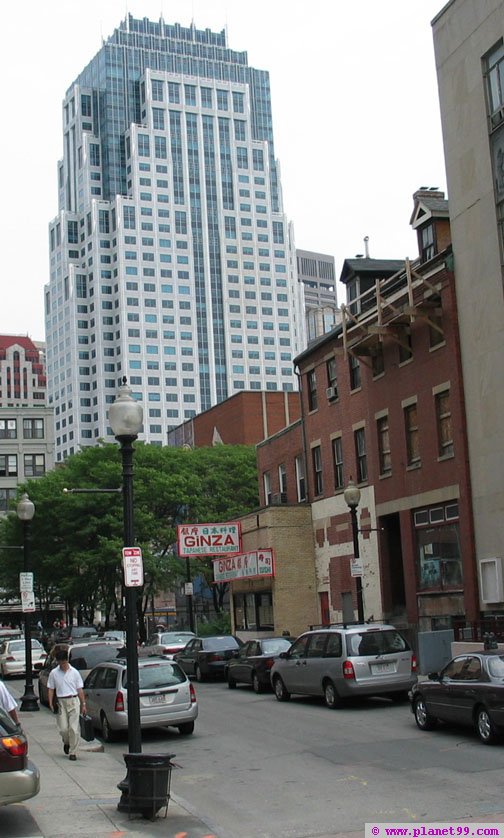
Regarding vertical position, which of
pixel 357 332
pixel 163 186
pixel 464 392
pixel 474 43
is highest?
pixel 163 186

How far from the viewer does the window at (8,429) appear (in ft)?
329

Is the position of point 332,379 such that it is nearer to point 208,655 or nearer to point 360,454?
point 360,454

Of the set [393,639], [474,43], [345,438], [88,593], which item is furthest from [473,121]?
[88,593]

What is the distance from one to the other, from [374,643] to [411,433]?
41.8 feet

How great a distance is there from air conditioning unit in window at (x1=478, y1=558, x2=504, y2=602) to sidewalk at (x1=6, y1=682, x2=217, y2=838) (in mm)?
13956

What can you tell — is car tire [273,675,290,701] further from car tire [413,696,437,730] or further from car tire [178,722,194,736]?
car tire [413,696,437,730]

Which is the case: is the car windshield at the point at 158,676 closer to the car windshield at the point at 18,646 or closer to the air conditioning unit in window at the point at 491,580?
the air conditioning unit in window at the point at 491,580

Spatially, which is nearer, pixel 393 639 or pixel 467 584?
pixel 393 639

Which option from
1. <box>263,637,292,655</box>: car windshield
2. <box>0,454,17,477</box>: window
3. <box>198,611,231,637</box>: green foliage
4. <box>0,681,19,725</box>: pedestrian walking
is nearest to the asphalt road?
<box>0,681,19,725</box>: pedestrian walking

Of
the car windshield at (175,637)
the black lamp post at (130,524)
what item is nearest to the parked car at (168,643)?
the car windshield at (175,637)

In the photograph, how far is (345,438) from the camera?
38562 mm

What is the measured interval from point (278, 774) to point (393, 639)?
312 inches

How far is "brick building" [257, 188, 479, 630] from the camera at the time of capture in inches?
1207

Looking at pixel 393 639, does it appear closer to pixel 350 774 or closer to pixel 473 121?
pixel 350 774
